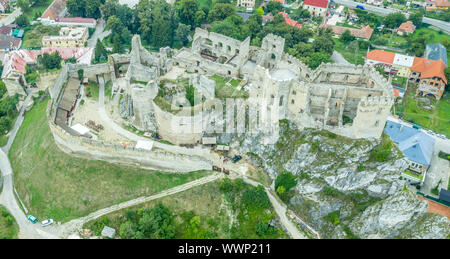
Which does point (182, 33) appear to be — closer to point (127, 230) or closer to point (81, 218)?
point (81, 218)

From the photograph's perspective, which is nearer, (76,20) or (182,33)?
(182,33)

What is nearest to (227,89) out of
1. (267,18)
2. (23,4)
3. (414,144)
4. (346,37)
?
(414,144)

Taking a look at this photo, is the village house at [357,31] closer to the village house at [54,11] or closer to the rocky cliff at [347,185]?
the rocky cliff at [347,185]

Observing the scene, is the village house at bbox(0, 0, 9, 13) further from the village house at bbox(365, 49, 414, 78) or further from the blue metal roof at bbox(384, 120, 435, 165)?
the blue metal roof at bbox(384, 120, 435, 165)

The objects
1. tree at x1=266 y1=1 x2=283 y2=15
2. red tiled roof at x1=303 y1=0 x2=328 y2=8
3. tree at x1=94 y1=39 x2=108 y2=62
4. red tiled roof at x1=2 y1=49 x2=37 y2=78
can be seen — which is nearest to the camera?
red tiled roof at x1=2 y1=49 x2=37 y2=78

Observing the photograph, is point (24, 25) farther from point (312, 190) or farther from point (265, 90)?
point (312, 190)

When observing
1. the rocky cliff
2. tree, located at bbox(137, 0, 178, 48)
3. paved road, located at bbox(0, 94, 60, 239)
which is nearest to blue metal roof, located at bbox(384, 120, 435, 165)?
the rocky cliff

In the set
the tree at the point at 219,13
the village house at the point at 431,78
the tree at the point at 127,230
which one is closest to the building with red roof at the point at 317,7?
the tree at the point at 219,13
